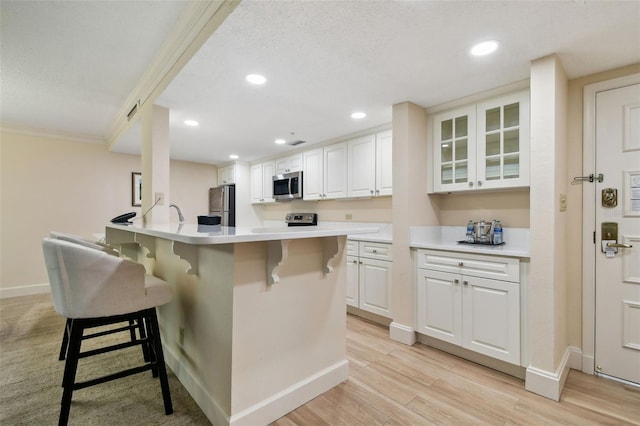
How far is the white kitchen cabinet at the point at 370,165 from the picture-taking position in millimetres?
3406

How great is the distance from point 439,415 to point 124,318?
1908mm

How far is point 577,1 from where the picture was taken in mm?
1447

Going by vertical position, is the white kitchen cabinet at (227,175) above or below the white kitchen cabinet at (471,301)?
above

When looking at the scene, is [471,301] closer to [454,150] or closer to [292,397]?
[454,150]

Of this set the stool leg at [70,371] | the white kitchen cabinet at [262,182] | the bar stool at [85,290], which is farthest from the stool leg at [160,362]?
the white kitchen cabinet at [262,182]

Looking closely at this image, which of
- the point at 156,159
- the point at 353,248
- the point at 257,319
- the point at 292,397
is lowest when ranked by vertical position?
the point at 292,397

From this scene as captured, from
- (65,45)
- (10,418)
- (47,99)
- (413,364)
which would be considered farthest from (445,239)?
(47,99)

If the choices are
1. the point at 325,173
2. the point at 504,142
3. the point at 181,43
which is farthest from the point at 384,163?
the point at 181,43

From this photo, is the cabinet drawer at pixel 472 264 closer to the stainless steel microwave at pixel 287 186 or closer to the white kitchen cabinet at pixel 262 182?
the stainless steel microwave at pixel 287 186

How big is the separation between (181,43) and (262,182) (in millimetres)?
3442

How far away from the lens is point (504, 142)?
241cm

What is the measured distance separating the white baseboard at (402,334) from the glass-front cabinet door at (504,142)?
1.45 meters

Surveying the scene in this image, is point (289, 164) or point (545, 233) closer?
point (545, 233)

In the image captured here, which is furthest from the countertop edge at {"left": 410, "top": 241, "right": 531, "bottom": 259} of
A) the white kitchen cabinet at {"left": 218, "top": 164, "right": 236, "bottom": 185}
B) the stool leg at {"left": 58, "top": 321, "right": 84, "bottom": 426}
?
the white kitchen cabinet at {"left": 218, "top": 164, "right": 236, "bottom": 185}
